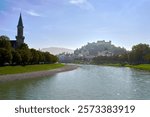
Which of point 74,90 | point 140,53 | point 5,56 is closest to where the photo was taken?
point 74,90

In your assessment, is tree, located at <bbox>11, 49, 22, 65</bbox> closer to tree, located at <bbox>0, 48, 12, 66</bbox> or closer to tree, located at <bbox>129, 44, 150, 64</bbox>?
tree, located at <bbox>0, 48, 12, 66</bbox>

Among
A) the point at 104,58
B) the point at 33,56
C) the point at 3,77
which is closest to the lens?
the point at 3,77

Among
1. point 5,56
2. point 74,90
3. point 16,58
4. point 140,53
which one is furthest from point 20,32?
point 74,90

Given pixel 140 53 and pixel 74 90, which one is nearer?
pixel 74 90

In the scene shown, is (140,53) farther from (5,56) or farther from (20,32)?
(5,56)

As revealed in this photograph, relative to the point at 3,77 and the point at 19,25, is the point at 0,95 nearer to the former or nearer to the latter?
the point at 3,77

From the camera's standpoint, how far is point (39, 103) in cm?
1107

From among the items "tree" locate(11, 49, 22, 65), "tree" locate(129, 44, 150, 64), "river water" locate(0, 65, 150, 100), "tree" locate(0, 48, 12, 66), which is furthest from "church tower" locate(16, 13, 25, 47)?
"river water" locate(0, 65, 150, 100)

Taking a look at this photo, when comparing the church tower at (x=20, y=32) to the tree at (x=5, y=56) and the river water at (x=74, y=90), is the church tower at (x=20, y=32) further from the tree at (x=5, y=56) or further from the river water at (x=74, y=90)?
the river water at (x=74, y=90)

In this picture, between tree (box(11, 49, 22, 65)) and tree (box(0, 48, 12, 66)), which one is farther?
tree (box(11, 49, 22, 65))

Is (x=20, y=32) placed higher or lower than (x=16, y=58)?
higher

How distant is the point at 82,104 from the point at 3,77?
32.5 meters

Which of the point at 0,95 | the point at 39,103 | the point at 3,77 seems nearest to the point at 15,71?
the point at 3,77

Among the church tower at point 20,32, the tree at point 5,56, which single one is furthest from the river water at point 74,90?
the church tower at point 20,32
